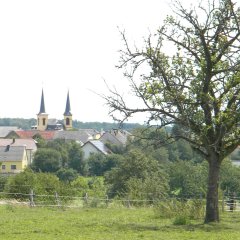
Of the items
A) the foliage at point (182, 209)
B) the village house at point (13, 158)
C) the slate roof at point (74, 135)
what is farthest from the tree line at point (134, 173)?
the slate roof at point (74, 135)

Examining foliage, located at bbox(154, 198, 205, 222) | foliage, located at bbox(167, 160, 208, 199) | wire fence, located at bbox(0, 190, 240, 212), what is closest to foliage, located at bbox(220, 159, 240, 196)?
foliage, located at bbox(167, 160, 208, 199)

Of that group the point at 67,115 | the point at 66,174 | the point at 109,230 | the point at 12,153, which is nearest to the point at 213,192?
the point at 109,230

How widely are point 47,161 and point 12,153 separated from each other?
17.5 meters

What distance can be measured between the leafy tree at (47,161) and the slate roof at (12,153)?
1244 cm

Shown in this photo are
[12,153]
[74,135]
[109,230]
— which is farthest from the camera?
[74,135]

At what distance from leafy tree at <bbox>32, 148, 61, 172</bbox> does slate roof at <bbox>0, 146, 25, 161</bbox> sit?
40.8 feet

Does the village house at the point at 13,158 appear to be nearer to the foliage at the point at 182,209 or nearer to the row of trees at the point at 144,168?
the row of trees at the point at 144,168

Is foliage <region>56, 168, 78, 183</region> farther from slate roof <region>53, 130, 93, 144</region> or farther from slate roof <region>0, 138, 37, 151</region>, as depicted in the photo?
slate roof <region>53, 130, 93, 144</region>

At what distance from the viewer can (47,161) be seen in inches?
4001

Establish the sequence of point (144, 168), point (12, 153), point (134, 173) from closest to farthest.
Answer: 1. point (134, 173)
2. point (144, 168)
3. point (12, 153)

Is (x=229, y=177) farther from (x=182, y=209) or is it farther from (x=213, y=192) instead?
(x=213, y=192)

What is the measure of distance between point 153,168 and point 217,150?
40598 mm

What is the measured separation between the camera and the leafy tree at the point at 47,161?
3967 inches

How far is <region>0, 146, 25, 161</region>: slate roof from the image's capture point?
11462 centimetres
